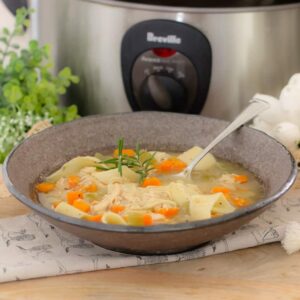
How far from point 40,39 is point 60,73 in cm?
19

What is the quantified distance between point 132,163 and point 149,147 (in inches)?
5.3

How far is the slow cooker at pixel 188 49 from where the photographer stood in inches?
55.4

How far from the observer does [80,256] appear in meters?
1.02

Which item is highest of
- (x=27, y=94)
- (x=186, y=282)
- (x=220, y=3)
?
(x=220, y=3)

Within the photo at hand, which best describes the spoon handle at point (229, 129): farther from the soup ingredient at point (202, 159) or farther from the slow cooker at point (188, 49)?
the slow cooker at point (188, 49)

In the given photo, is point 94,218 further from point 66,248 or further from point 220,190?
point 220,190

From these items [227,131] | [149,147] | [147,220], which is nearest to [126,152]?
[149,147]

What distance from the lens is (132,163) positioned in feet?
3.81

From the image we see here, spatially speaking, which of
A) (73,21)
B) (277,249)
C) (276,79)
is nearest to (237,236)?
(277,249)

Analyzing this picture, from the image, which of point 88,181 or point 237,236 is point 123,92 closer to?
point 88,181

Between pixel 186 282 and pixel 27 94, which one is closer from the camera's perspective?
pixel 186 282

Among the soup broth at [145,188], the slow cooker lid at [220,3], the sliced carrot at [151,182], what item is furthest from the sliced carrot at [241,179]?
the slow cooker lid at [220,3]

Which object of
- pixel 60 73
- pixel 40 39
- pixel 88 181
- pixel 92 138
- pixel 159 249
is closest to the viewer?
pixel 159 249

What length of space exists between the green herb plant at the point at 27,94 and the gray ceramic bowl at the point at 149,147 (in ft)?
0.75
